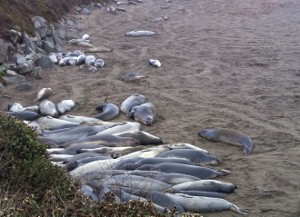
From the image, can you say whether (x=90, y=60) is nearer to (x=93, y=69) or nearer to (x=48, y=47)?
(x=93, y=69)

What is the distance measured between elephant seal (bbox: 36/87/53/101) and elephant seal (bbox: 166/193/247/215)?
5.94 meters

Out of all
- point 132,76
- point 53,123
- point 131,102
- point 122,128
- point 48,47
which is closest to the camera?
point 122,128

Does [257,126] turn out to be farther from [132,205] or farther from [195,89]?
[132,205]

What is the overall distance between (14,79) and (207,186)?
7457 mm

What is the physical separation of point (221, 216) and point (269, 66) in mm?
8504

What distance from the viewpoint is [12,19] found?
15.8 m

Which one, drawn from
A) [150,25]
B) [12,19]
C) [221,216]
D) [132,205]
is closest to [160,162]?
[221,216]

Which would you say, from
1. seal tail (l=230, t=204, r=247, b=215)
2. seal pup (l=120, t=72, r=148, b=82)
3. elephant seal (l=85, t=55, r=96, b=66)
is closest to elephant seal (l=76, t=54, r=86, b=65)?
elephant seal (l=85, t=55, r=96, b=66)

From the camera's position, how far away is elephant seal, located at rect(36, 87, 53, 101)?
11398mm

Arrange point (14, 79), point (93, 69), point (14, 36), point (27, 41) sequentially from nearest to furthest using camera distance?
point (14, 79) < point (93, 69) < point (14, 36) < point (27, 41)

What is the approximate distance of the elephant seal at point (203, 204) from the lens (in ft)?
20.0

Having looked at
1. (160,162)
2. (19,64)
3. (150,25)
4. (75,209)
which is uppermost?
(75,209)

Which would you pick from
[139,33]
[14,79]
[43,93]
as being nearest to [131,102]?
[43,93]

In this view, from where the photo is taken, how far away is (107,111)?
10.2m
